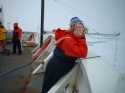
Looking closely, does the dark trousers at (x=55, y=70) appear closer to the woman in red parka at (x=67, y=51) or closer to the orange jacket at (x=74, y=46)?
the woman in red parka at (x=67, y=51)

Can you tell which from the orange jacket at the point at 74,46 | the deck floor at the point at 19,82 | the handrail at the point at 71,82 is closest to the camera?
the orange jacket at the point at 74,46

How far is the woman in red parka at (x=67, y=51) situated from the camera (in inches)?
138

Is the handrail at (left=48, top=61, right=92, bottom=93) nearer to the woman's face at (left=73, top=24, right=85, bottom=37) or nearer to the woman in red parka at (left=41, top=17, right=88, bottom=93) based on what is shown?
the woman in red parka at (left=41, top=17, right=88, bottom=93)

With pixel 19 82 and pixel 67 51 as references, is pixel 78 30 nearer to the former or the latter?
pixel 67 51

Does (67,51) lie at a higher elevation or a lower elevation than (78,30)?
lower

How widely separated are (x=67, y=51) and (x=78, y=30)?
0.79ft

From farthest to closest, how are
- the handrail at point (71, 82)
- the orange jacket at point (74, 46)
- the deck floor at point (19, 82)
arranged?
the deck floor at point (19, 82)
the handrail at point (71, 82)
the orange jacket at point (74, 46)

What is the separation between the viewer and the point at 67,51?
3576 millimetres

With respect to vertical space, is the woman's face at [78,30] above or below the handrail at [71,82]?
above

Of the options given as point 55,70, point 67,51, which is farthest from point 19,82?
point 67,51

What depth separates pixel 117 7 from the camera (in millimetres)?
3096

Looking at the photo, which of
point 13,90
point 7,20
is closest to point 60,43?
point 13,90

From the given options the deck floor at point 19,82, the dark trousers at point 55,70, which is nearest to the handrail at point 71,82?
the dark trousers at point 55,70

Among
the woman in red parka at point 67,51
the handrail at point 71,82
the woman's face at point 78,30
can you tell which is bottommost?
the handrail at point 71,82
